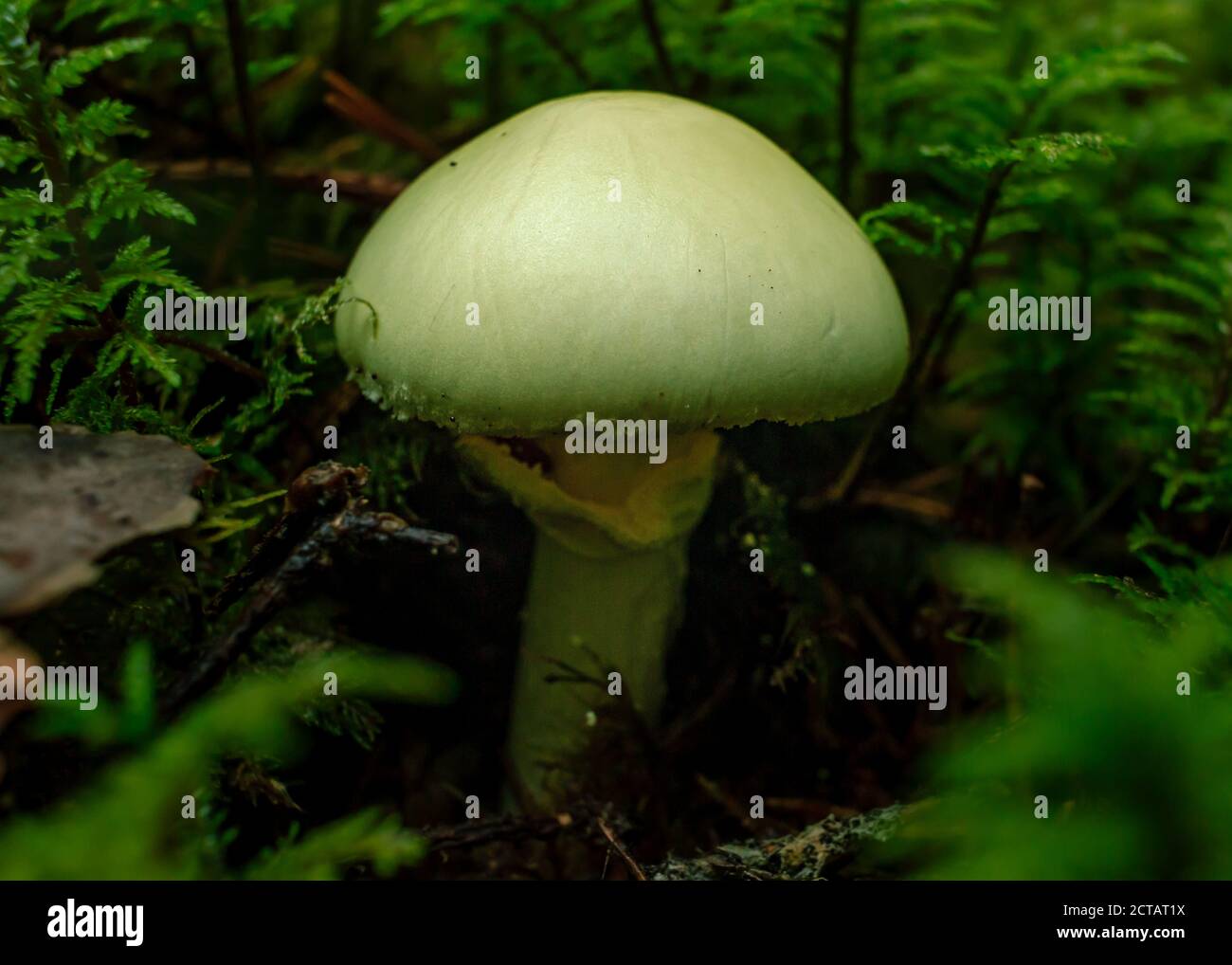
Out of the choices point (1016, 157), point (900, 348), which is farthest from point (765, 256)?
point (1016, 157)

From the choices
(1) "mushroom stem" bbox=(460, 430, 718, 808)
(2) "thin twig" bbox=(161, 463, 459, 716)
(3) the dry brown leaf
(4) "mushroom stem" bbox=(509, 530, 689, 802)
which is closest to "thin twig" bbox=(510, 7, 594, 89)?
(1) "mushroom stem" bbox=(460, 430, 718, 808)

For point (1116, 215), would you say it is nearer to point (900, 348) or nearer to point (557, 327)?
point (900, 348)

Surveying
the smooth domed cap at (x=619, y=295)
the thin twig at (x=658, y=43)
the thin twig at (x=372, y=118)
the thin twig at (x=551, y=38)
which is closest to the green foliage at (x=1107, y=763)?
the smooth domed cap at (x=619, y=295)

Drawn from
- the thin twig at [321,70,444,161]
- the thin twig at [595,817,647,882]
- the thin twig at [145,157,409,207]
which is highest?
the thin twig at [321,70,444,161]

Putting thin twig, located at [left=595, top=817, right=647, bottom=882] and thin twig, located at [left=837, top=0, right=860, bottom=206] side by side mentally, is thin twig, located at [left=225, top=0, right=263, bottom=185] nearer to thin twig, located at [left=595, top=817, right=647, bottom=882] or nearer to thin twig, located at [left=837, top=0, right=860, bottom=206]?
thin twig, located at [left=837, top=0, right=860, bottom=206]

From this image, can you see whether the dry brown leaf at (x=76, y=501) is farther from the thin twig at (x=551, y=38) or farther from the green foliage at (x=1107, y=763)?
the thin twig at (x=551, y=38)
